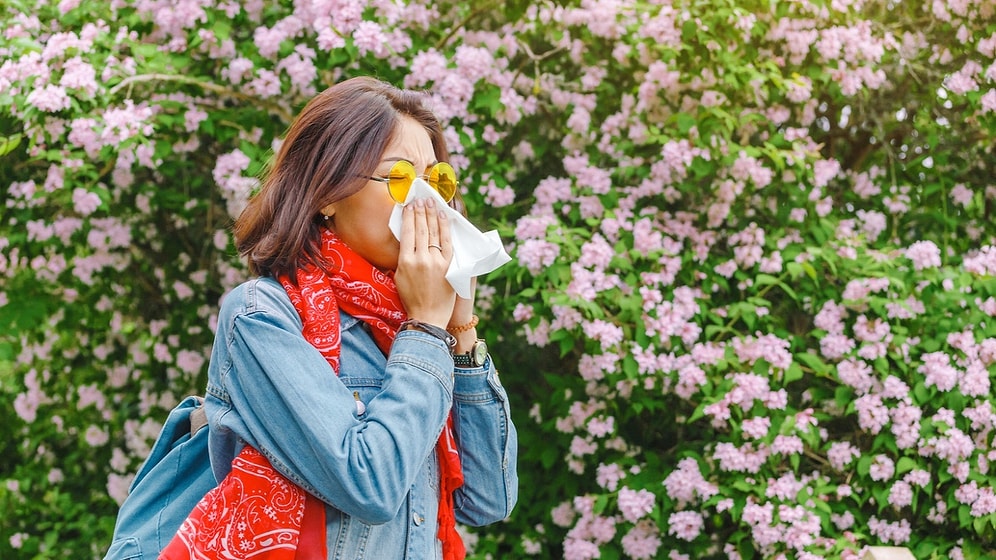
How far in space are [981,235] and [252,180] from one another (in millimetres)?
2773

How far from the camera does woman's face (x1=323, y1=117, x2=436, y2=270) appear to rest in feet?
4.99

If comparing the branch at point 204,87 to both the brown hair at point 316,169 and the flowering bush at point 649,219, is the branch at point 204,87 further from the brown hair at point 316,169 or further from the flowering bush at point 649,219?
the brown hair at point 316,169

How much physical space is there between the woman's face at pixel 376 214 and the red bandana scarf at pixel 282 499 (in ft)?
→ 0.19

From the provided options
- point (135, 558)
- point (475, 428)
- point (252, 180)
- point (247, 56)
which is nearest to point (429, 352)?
point (475, 428)

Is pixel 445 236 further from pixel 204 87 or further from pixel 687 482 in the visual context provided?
pixel 204 87

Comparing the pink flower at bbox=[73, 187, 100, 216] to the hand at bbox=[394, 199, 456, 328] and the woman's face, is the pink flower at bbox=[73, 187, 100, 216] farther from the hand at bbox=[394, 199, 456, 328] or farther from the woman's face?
the hand at bbox=[394, 199, 456, 328]

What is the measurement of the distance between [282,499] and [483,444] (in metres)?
0.39

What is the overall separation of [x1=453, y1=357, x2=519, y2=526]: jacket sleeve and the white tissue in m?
0.17

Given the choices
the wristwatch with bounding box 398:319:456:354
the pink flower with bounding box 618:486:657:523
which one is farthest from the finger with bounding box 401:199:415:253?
the pink flower with bounding box 618:486:657:523

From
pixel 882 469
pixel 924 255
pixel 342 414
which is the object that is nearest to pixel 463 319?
pixel 342 414

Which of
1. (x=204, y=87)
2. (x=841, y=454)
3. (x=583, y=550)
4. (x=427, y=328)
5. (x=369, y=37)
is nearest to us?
(x=427, y=328)

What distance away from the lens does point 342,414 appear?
1.30 m

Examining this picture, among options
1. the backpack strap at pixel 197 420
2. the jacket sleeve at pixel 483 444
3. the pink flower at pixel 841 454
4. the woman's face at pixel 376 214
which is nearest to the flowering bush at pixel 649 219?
the pink flower at pixel 841 454

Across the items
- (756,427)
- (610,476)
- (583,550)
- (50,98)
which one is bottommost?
(583,550)
